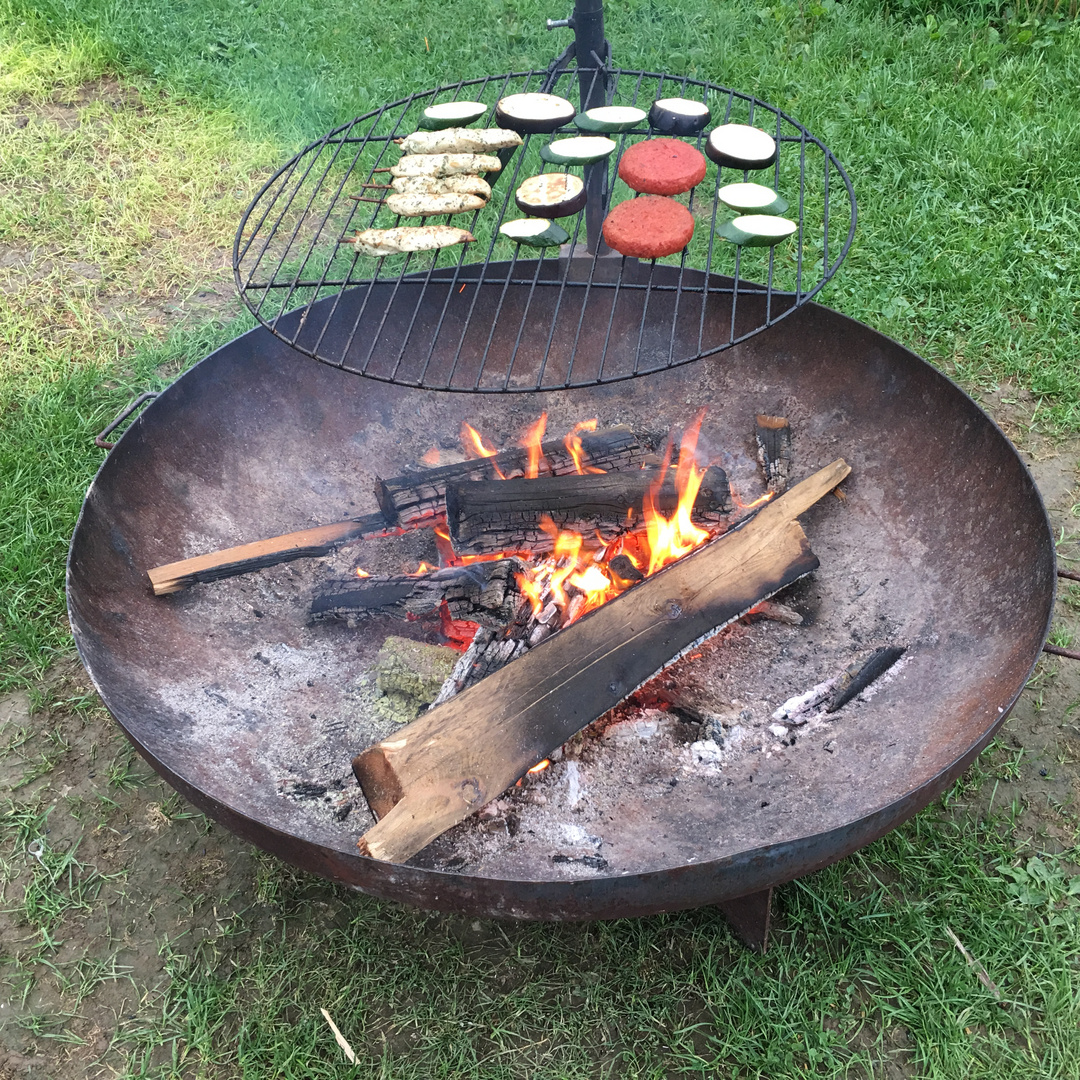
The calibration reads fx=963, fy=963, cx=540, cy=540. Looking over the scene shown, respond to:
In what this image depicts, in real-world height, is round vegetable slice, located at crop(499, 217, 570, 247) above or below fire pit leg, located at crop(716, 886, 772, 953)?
above

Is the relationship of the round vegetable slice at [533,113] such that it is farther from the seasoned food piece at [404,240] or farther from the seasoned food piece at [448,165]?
the seasoned food piece at [404,240]

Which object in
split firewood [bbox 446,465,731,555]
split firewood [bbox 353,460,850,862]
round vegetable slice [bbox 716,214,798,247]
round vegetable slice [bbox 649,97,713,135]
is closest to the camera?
split firewood [bbox 353,460,850,862]

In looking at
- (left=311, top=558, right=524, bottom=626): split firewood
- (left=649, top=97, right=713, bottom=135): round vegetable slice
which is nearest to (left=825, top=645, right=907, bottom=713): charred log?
(left=311, top=558, right=524, bottom=626): split firewood

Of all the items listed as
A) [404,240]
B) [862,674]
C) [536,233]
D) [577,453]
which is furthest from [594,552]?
[404,240]

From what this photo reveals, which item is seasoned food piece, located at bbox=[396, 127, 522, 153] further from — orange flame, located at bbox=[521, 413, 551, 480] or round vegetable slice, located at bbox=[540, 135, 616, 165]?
orange flame, located at bbox=[521, 413, 551, 480]

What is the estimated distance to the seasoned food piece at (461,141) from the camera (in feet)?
9.87

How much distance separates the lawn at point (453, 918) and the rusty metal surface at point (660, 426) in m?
0.51

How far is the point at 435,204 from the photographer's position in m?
2.84

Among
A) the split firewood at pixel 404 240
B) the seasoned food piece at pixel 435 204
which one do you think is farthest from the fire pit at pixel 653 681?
the seasoned food piece at pixel 435 204

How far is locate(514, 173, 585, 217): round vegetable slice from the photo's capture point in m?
2.70

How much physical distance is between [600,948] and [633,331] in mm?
2112

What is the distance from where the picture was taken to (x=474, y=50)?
622 cm

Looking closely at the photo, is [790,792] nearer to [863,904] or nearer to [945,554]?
[863,904]

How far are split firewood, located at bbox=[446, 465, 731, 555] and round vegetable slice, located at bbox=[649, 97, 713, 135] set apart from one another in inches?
41.5
